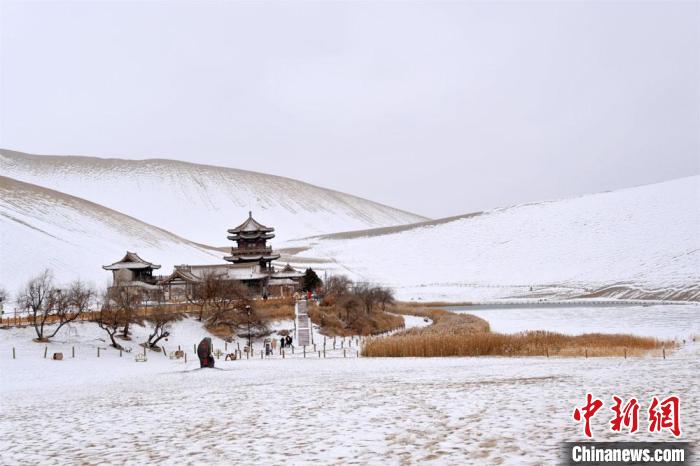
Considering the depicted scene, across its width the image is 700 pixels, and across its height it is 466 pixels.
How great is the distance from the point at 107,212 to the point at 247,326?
289 feet

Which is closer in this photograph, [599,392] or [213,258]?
[599,392]

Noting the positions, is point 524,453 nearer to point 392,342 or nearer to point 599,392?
point 599,392

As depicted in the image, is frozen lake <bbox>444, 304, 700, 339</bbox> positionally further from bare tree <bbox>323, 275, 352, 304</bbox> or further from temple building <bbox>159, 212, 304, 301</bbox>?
temple building <bbox>159, 212, 304, 301</bbox>

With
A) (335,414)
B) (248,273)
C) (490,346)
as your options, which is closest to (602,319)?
(490,346)

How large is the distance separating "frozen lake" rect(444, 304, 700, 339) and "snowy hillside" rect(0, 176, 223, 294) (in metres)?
41.3

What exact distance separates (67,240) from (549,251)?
62.5 metres

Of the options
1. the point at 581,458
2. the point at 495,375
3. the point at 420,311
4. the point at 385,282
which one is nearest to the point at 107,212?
the point at 385,282

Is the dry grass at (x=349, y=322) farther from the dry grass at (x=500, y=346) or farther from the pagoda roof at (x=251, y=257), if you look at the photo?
the pagoda roof at (x=251, y=257)

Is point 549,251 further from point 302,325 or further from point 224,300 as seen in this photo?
point 224,300

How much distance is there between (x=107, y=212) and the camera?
395 ft

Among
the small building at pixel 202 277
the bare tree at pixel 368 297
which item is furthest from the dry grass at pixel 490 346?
the small building at pixel 202 277

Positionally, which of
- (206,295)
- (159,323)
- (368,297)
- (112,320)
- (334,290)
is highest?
(334,290)

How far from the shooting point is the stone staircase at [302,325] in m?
39.0

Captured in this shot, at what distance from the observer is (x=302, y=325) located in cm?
4156
